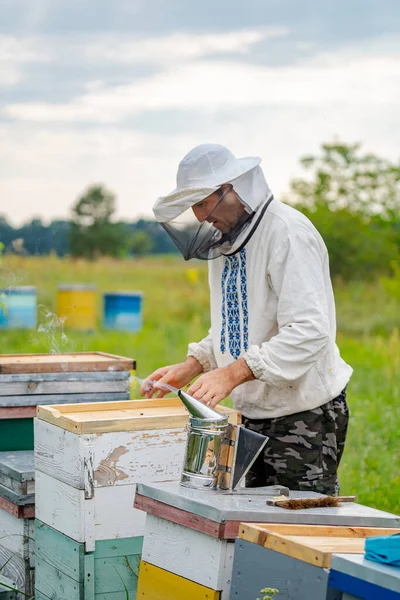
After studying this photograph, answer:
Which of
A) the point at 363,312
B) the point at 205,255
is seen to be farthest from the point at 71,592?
the point at 363,312

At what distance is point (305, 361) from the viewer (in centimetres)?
255

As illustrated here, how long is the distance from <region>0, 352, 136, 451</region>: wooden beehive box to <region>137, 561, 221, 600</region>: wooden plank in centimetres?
100

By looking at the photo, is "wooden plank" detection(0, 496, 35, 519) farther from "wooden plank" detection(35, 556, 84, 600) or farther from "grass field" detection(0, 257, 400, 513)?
"grass field" detection(0, 257, 400, 513)

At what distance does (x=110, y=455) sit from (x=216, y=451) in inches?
12.5

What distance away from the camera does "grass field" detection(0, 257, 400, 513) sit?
4.80 meters

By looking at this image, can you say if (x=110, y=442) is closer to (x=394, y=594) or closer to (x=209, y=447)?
(x=209, y=447)

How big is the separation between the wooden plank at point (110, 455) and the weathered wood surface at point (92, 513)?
31mm

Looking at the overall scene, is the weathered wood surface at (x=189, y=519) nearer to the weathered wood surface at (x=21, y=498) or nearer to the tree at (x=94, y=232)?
the weathered wood surface at (x=21, y=498)

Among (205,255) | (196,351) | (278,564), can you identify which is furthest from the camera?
(196,351)

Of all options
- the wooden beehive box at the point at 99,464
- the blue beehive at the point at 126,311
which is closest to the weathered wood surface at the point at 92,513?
the wooden beehive box at the point at 99,464

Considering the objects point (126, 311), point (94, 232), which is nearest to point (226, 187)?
point (126, 311)

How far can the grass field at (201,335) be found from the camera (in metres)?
4.80

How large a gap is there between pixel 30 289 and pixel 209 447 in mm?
10655

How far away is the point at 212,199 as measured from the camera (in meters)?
2.66
